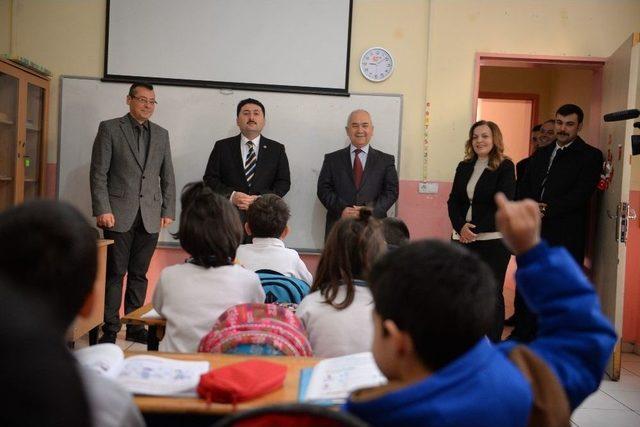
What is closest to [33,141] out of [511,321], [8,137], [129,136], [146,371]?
[8,137]

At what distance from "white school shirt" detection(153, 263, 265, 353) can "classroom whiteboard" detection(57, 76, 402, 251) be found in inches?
110

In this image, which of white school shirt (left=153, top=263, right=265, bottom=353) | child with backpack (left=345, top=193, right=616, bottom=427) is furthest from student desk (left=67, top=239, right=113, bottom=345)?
child with backpack (left=345, top=193, right=616, bottom=427)

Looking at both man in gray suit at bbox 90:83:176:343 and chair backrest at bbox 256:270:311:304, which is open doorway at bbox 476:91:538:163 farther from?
chair backrest at bbox 256:270:311:304

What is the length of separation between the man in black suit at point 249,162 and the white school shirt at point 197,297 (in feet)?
7.89

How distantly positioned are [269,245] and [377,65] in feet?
8.40

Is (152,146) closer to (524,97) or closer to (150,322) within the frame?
(150,322)

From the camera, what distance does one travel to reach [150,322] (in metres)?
2.13

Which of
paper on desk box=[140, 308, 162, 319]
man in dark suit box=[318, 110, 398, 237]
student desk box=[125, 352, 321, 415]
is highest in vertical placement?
man in dark suit box=[318, 110, 398, 237]

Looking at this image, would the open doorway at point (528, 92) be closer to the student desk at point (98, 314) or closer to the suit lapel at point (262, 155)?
the suit lapel at point (262, 155)

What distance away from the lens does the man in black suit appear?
451 centimetres

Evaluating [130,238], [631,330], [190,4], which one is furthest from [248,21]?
[631,330]

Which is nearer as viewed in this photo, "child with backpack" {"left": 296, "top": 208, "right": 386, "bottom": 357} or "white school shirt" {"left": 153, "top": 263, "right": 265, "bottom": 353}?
"child with backpack" {"left": 296, "top": 208, "right": 386, "bottom": 357}

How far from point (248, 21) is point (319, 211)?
1.53 m

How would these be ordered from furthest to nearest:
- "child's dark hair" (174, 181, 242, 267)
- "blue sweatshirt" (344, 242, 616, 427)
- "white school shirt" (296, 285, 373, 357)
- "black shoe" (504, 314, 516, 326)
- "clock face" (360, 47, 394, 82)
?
"black shoe" (504, 314, 516, 326), "clock face" (360, 47, 394, 82), "child's dark hair" (174, 181, 242, 267), "white school shirt" (296, 285, 373, 357), "blue sweatshirt" (344, 242, 616, 427)
